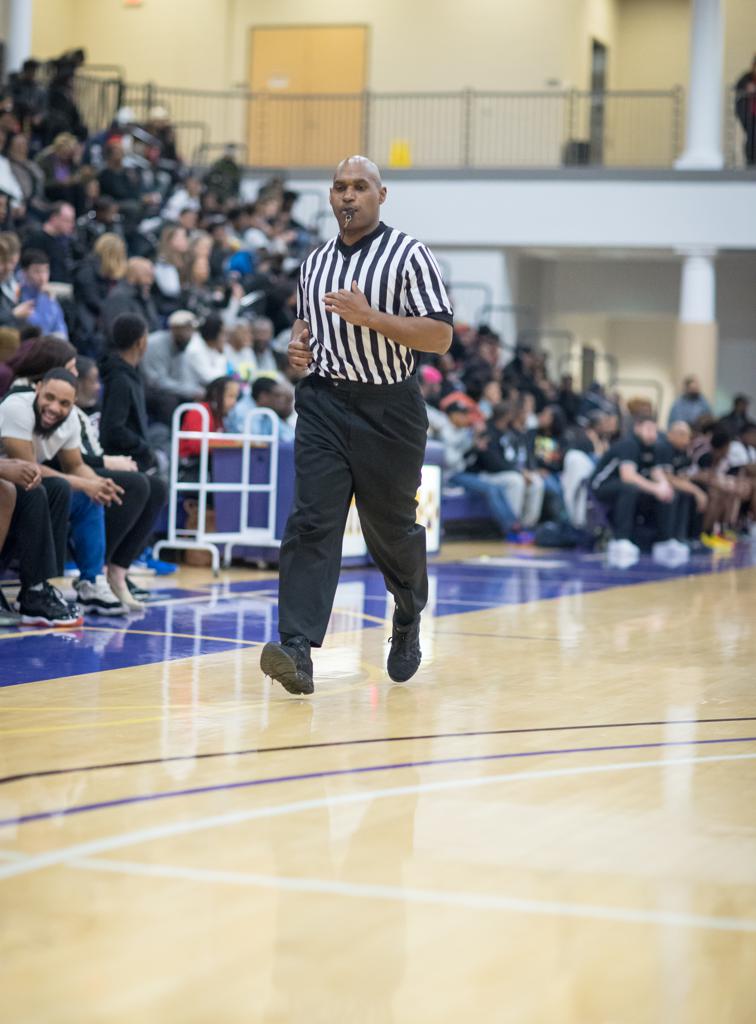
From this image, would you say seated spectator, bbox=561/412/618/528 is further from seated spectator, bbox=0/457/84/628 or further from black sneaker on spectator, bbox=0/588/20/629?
seated spectator, bbox=0/457/84/628

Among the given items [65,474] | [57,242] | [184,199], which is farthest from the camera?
[184,199]

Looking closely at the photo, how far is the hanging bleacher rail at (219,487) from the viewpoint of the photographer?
32.9 feet

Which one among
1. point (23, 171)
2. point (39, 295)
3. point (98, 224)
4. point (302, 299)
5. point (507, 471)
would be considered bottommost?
point (507, 471)

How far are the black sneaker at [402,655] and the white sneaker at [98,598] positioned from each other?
214 cm

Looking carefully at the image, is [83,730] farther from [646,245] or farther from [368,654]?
[646,245]

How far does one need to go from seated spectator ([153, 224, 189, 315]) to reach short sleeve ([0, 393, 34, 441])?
21.6 feet

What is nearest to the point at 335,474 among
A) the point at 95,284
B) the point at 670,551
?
the point at 95,284

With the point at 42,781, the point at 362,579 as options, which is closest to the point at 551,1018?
the point at 42,781

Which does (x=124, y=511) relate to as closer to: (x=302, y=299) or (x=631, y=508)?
(x=302, y=299)

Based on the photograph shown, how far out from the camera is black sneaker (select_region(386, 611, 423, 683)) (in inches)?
218

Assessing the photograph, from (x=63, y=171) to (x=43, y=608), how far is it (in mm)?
10145

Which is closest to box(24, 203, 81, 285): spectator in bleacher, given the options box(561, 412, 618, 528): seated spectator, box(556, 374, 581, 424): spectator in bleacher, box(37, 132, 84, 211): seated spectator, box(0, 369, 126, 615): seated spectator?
box(37, 132, 84, 211): seated spectator

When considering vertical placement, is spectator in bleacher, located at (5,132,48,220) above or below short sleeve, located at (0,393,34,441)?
above

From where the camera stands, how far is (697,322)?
22.8 m
